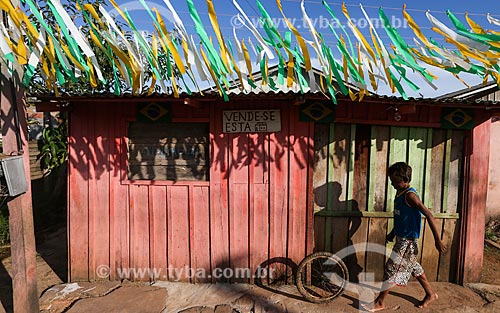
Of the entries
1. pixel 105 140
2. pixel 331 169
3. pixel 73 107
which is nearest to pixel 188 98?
pixel 105 140

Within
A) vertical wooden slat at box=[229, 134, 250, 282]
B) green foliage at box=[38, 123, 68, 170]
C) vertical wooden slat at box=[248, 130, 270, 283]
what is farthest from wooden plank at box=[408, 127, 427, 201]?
green foliage at box=[38, 123, 68, 170]

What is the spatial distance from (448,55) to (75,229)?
5059mm

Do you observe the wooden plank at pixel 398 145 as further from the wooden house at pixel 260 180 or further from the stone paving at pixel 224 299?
the stone paving at pixel 224 299

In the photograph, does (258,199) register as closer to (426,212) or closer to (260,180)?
(260,180)

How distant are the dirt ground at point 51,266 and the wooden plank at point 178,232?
5.72 feet

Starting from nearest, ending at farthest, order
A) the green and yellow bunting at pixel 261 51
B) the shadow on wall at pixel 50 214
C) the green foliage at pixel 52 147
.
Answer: the green and yellow bunting at pixel 261 51 → the shadow on wall at pixel 50 214 → the green foliage at pixel 52 147

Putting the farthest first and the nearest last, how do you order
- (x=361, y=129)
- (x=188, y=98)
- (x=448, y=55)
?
(x=361, y=129), (x=188, y=98), (x=448, y=55)

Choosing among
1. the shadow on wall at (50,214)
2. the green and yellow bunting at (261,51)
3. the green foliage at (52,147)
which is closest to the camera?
the green and yellow bunting at (261,51)

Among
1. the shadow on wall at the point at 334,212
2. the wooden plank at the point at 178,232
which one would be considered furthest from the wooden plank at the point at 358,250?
the wooden plank at the point at 178,232

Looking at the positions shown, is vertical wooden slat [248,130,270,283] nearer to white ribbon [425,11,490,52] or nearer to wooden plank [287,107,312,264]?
wooden plank [287,107,312,264]

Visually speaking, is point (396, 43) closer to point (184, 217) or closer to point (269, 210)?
point (269, 210)

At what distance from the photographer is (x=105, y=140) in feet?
13.4

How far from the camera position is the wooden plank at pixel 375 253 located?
13.5ft

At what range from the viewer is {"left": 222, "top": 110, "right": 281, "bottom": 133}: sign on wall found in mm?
3945
